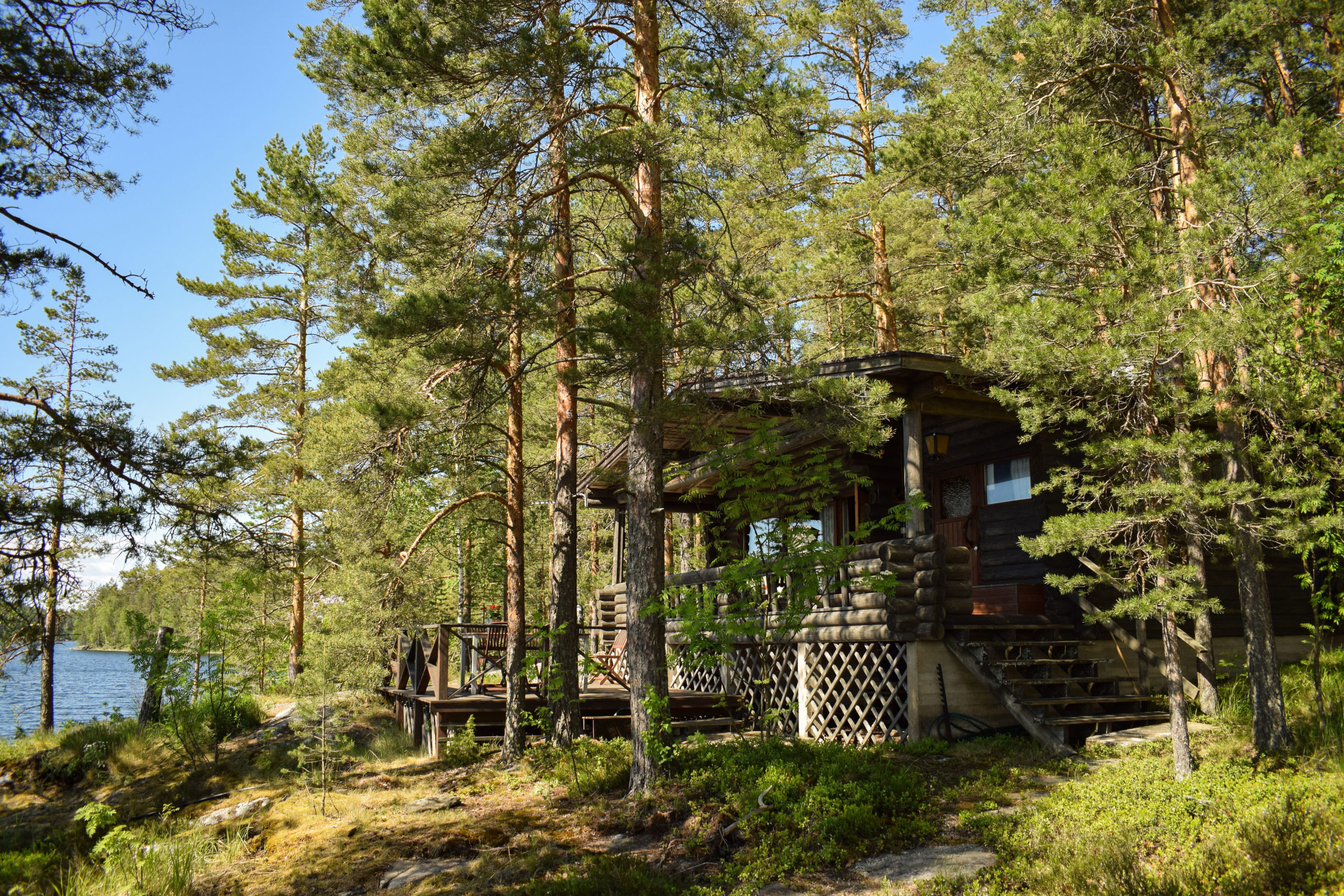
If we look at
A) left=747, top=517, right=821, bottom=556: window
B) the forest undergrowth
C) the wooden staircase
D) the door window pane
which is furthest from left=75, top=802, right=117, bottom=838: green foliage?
the door window pane

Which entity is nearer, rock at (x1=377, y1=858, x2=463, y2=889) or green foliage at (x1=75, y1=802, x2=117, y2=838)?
rock at (x1=377, y1=858, x2=463, y2=889)

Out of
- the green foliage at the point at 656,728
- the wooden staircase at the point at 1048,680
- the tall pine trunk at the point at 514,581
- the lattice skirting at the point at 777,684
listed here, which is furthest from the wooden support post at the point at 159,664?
the wooden staircase at the point at 1048,680

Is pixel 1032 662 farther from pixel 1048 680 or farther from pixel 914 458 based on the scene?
pixel 914 458

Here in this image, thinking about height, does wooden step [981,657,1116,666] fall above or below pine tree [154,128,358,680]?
below

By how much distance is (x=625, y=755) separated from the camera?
10.3 metres

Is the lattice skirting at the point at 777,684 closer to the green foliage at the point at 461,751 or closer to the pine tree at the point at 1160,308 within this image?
the green foliage at the point at 461,751

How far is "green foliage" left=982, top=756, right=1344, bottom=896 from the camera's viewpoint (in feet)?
15.3

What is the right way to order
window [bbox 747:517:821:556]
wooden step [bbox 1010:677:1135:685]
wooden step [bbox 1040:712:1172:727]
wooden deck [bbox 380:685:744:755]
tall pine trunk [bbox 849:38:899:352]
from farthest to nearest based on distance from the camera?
1. tall pine trunk [bbox 849:38:899:352]
2. wooden deck [bbox 380:685:744:755]
3. wooden step [bbox 1010:677:1135:685]
4. wooden step [bbox 1040:712:1172:727]
5. window [bbox 747:517:821:556]

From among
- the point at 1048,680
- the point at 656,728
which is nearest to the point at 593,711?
the point at 656,728

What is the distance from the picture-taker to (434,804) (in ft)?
31.3

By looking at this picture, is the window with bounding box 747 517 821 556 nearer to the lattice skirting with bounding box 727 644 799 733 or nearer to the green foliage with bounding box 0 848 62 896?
the lattice skirting with bounding box 727 644 799 733

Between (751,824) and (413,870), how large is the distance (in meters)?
3.05

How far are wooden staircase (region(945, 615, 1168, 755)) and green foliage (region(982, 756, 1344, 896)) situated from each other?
214 cm

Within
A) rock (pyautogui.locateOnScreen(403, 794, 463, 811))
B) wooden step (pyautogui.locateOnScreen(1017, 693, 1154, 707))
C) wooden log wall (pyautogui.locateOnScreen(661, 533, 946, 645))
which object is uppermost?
wooden log wall (pyautogui.locateOnScreen(661, 533, 946, 645))
